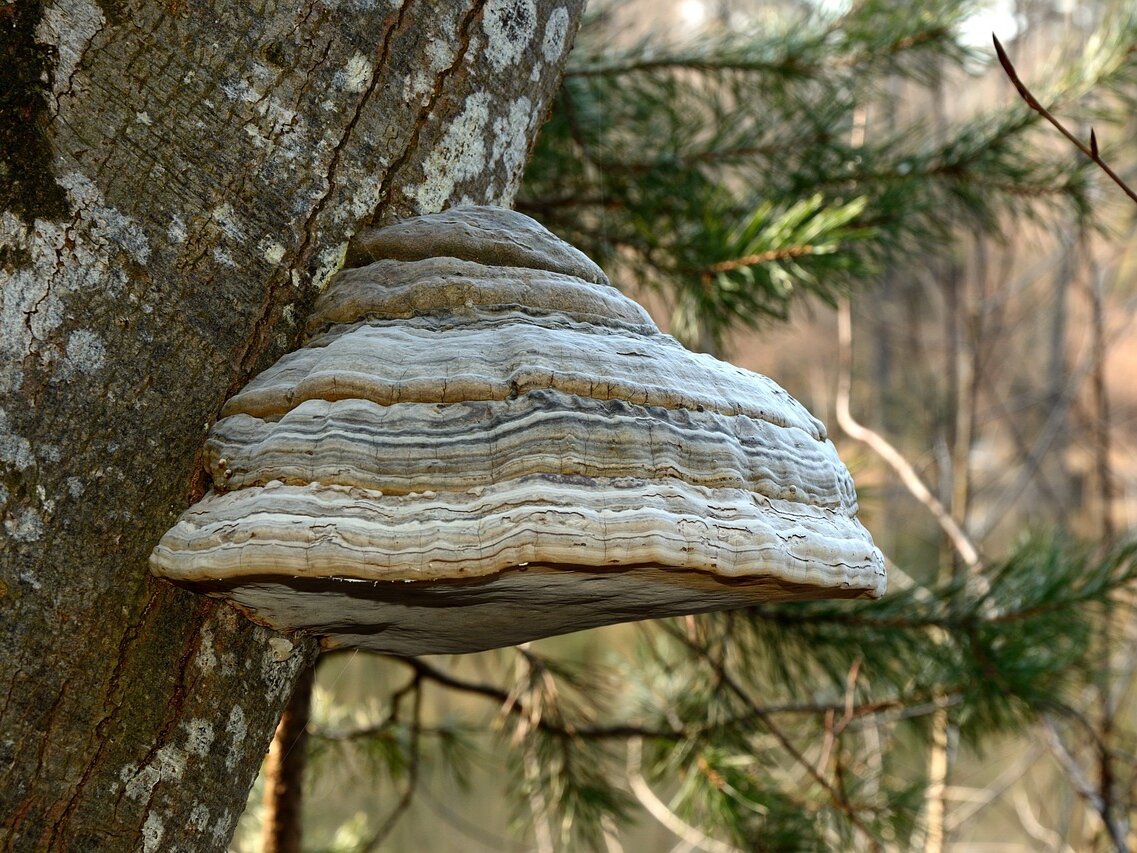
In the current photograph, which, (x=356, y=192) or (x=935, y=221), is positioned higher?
(x=935, y=221)

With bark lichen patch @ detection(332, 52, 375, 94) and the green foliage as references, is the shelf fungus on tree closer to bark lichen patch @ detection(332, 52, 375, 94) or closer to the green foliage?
bark lichen patch @ detection(332, 52, 375, 94)

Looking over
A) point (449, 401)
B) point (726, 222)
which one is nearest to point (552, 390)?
point (449, 401)

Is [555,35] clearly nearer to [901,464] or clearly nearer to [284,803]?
[284,803]

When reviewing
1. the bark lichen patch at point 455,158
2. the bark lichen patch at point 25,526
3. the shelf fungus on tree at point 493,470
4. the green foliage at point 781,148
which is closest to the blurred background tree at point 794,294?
the green foliage at point 781,148

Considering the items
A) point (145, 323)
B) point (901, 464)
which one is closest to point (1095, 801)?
point (901, 464)

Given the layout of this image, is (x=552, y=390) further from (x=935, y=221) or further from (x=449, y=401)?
(x=935, y=221)

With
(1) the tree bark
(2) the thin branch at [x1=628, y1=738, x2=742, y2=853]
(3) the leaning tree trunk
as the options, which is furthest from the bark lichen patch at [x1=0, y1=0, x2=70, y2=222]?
(2) the thin branch at [x1=628, y1=738, x2=742, y2=853]

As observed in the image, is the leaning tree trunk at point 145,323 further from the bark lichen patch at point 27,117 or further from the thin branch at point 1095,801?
the thin branch at point 1095,801
